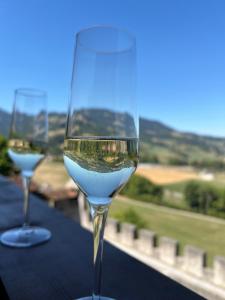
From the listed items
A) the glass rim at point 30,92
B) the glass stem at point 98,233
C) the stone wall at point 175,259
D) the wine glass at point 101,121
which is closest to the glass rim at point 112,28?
the wine glass at point 101,121

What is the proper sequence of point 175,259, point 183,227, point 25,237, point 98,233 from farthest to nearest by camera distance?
point 183,227 → point 175,259 → point 25,237 → point 98,233

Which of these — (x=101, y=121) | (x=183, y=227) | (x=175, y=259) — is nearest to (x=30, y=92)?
(x=101, y=121)

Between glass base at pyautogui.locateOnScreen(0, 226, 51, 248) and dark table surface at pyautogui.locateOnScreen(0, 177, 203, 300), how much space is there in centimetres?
2

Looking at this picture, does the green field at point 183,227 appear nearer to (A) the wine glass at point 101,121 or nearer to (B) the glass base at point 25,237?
(B) the glass base at point 25,237

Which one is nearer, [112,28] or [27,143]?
[112,28]

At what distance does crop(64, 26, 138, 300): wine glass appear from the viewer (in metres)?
0.46

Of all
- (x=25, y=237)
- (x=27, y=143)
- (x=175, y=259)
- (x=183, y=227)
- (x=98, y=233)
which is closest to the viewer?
(x=98, y=233)

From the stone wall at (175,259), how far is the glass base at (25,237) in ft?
23.5

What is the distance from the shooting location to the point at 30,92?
100 cm

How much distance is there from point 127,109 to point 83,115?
0.07m

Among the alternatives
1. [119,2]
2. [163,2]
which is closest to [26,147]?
[119,2]

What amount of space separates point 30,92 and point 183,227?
27094mm

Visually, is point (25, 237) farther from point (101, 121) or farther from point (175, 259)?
point (175, 259)

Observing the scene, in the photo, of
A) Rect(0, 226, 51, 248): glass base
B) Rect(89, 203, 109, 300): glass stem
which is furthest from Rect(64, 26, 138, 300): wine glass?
Rect(0, 226, 51, 248): glass base
